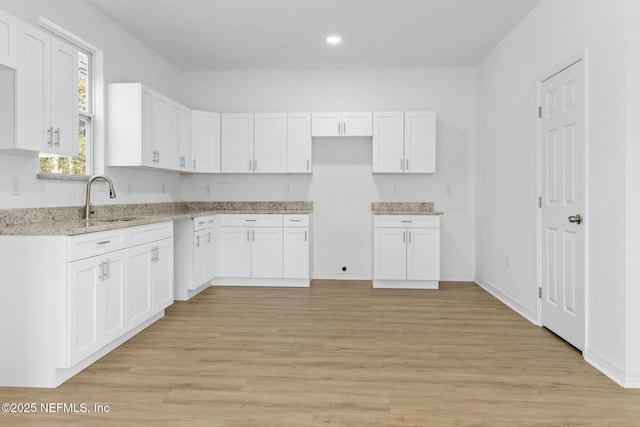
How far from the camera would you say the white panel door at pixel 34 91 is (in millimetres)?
→ 2619

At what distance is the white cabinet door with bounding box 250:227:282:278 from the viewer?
17.7ft

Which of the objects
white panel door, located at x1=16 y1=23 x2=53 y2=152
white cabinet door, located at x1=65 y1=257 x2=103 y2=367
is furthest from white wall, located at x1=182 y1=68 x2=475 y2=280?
white cabinet door, located at x1=65 y1=257 x2=103 y2=367

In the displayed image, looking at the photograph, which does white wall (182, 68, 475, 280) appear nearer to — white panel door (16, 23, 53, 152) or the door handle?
the door handle

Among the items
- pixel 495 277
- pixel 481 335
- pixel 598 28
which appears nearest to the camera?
pixel 598 28

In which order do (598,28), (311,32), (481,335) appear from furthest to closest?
(311,32)
(481,335)
(598,28)

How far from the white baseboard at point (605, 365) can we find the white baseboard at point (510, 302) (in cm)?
86

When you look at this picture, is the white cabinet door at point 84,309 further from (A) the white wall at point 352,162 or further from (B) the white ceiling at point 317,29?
(A) the white wall at point 352,162

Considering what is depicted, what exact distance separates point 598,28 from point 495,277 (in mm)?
2911

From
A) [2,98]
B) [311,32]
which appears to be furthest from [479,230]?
[2,98]

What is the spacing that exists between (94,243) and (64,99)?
1093 millimetres

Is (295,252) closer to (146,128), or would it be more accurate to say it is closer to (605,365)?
(146,128)

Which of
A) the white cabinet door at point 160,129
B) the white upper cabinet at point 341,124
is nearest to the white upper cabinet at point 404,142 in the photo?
the white upper cabinet at point 341,124

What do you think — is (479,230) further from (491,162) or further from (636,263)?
(636,263)

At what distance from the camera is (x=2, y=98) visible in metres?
2.56
